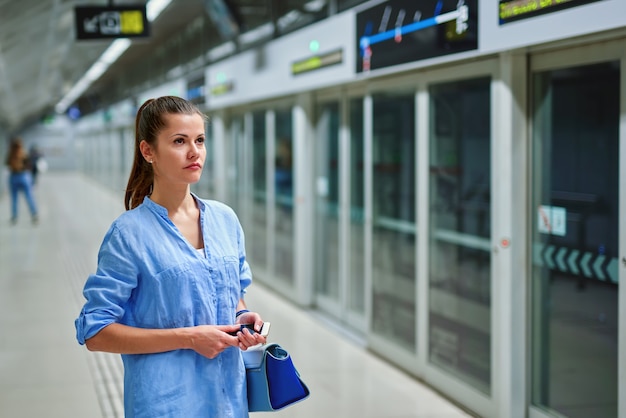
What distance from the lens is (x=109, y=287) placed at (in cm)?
183

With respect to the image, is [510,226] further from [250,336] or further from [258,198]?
[258,198]

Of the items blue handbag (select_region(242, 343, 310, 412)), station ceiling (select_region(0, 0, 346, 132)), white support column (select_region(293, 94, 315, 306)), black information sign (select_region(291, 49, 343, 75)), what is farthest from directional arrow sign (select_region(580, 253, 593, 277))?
white support column (select_region(293, 94, 315, 306))

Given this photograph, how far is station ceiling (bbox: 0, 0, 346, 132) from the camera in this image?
26.7ft

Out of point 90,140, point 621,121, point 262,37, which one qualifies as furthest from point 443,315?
point 90,140

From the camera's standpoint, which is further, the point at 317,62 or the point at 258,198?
the point at 258,198

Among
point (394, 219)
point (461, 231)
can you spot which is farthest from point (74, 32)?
point (461, 231)

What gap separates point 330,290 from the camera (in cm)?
759

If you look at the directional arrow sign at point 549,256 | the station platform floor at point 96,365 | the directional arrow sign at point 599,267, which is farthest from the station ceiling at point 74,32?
the directional arrow sign at point 599,267

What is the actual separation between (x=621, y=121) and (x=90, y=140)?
114 feet

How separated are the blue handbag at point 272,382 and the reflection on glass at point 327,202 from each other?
530cm

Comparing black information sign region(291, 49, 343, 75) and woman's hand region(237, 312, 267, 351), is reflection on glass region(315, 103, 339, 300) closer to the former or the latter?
black information sign region(291, 49, 343, 75)

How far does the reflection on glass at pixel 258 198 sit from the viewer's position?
9.30 m

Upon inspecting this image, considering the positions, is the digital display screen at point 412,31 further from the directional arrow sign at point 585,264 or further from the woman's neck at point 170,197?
the woman's neck at point 170,197

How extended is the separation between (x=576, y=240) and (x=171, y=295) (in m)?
2.58
